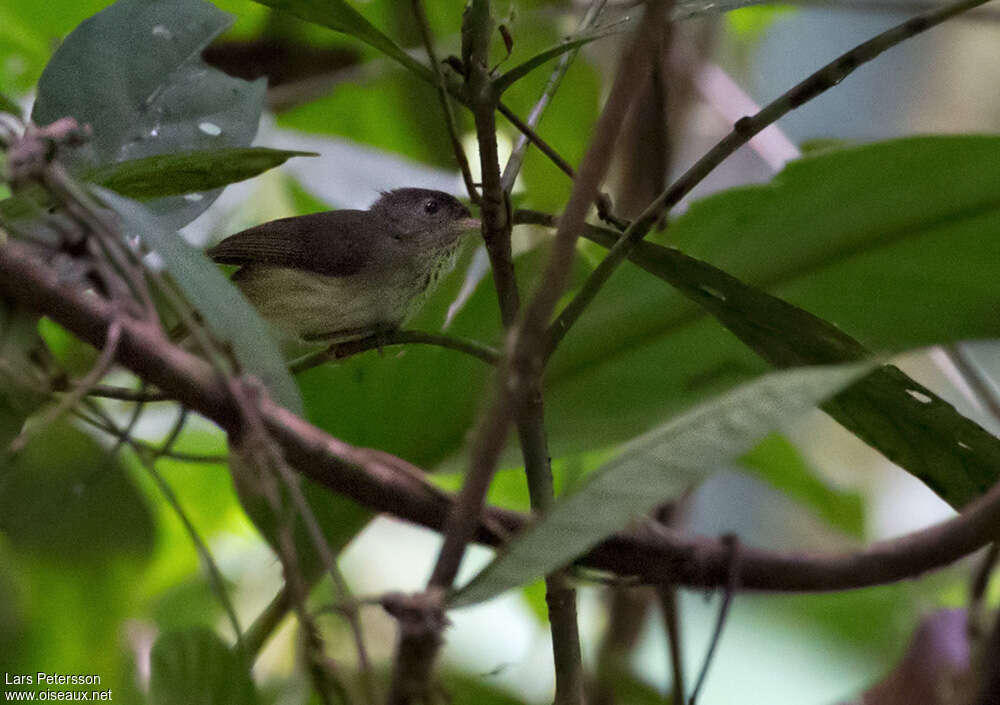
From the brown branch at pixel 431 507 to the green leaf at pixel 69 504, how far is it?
0.28m

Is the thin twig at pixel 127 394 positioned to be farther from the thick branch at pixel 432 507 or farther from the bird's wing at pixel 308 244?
the bird's wing at pixel 308 244

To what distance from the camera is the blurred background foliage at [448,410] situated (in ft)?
5.28

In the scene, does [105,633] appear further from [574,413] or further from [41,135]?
[41,135]

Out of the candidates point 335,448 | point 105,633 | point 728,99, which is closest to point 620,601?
point 105,633

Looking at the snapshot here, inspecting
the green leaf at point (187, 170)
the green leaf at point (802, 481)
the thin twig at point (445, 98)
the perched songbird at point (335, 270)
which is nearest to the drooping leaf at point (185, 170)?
the green leaf at point (187, 170)

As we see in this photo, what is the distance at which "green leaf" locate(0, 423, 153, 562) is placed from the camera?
4.38ft

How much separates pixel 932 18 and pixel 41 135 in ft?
2.89

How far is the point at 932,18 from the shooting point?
1.07 meters

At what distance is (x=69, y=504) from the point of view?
1.29 metres

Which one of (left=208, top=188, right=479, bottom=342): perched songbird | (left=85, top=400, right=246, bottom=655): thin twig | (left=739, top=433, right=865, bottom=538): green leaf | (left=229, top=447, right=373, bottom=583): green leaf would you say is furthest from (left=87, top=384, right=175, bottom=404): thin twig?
(left=739, top=433, right=865, bottom=538): green leaf

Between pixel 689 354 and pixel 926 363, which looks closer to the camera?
pixel 689 354

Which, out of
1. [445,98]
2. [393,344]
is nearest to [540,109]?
[445,98]

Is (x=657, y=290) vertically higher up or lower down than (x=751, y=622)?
higher up

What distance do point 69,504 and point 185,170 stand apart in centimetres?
44
